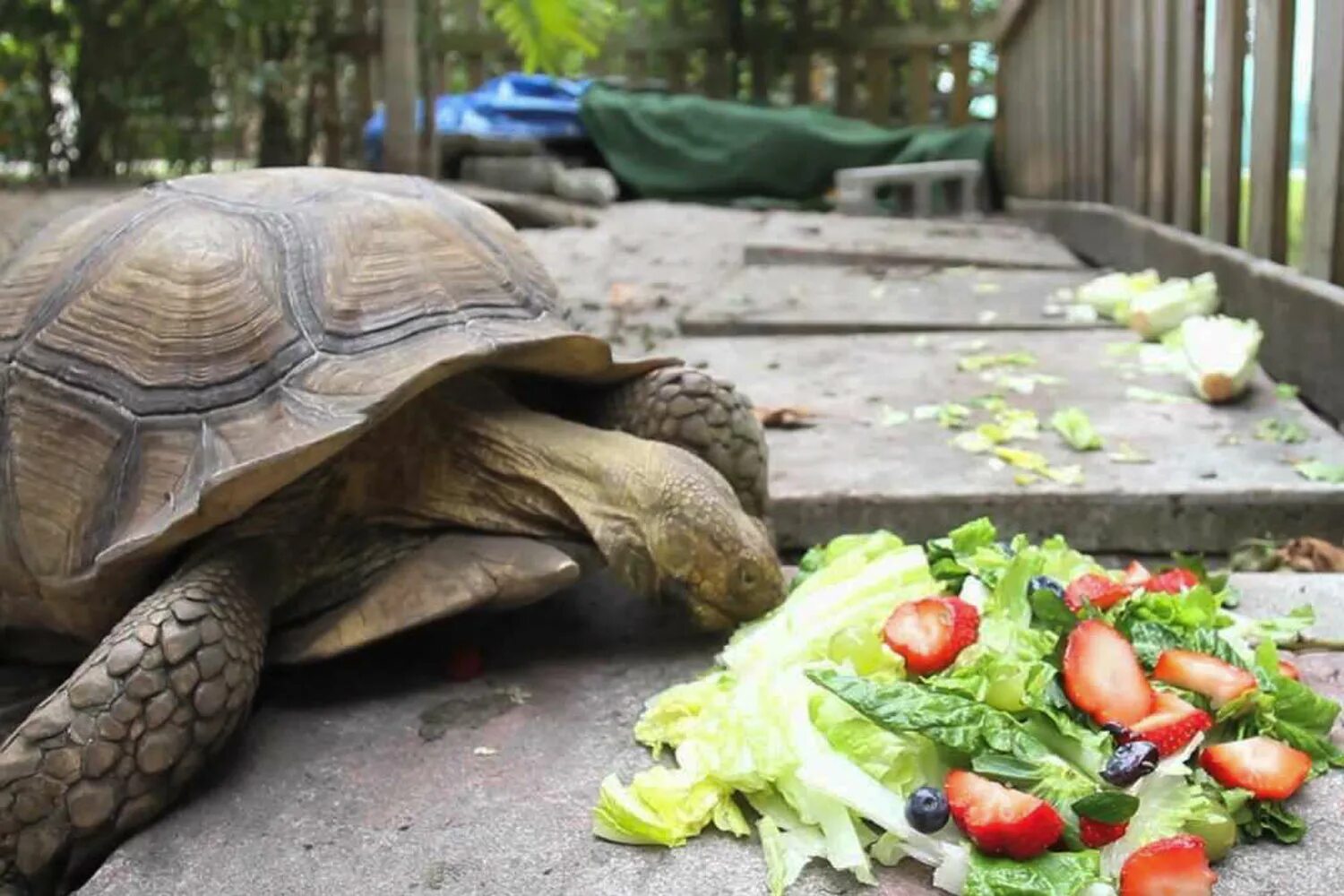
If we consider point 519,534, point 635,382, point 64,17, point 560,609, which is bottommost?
point 560,609

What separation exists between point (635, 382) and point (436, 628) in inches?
18.6

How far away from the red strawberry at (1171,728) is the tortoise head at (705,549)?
59 centimetres

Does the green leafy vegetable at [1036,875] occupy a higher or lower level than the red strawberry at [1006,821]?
lower

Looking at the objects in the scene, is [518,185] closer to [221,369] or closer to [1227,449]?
[1227,449]

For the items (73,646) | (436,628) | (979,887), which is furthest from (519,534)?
(979,887)

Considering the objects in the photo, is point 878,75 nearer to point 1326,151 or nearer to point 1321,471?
point 1326,151

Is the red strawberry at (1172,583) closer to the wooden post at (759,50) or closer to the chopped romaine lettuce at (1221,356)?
the chopped romaine lettuce at (1221,356)

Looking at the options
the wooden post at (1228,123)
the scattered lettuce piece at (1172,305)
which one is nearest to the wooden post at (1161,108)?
the wooden post at (1228,123)

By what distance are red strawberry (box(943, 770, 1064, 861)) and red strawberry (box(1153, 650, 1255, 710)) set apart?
317 mm

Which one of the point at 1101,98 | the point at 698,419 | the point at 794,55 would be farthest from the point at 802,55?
the point at 698,419

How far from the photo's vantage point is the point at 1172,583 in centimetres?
191

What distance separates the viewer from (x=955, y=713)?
1.46 meters

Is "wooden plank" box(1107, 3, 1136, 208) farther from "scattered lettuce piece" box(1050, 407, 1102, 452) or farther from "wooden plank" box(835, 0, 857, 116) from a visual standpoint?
"wooden plank" box(835, 0, 857, 116)

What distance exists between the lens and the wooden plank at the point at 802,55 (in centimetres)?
1220
